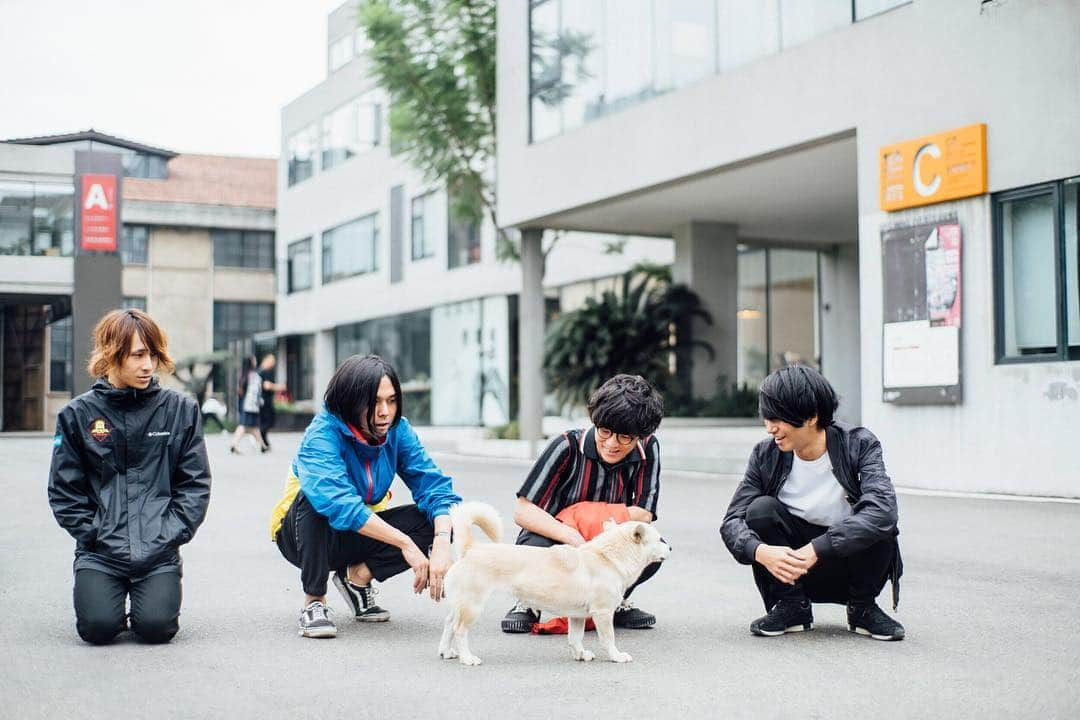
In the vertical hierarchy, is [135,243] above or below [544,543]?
above

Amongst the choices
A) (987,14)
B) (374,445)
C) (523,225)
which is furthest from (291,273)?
(374,445)

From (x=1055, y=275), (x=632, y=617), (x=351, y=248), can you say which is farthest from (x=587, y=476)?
(x=351, y=248)

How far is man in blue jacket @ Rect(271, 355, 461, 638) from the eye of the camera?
546cm

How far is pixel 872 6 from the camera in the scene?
1459 cm

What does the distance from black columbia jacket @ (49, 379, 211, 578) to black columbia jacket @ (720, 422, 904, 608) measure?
8.23 ft

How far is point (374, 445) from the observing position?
18.8 ft

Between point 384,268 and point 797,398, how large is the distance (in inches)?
1427

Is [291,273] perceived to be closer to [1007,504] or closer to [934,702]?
[1007,504]

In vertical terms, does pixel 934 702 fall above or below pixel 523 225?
below

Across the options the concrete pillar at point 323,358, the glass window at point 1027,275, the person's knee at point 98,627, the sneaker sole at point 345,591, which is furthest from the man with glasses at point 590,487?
the concrete pillar at point 323,358

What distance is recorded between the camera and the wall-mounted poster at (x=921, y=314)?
13328mm

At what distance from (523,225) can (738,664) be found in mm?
17589

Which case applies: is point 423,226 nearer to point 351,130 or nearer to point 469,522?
point 351,130

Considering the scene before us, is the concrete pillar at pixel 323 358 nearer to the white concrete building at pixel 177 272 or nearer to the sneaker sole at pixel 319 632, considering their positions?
the white concrete building at pixel 177 272
